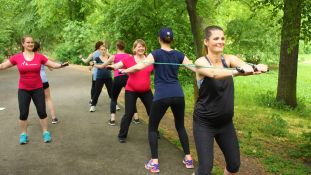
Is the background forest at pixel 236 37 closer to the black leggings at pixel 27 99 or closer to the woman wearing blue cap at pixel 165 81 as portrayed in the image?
the woman wearing blue cap at pixel 165 81

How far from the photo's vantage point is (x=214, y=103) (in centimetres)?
413

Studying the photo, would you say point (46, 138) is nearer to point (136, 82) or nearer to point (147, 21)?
point (136, 82)

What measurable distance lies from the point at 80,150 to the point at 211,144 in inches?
129

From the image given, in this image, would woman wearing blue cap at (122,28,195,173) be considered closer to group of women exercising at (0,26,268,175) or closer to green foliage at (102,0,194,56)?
group of women exercising at (0,26,268,175)

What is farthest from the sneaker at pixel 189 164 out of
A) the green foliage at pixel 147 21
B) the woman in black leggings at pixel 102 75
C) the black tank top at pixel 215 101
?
the green foliage at pixel 147 21

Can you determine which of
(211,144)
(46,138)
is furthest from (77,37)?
(211,144)

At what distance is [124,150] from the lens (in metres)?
6.86

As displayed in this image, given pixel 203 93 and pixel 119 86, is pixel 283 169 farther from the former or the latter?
pixel 119 86

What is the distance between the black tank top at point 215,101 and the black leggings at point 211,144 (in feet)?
0.26

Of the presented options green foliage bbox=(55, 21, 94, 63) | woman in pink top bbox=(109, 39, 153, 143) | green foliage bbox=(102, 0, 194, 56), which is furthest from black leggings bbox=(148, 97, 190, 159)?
green foliage bbox=(55, 21, 94, 63)

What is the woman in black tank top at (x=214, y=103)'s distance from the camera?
160 inches

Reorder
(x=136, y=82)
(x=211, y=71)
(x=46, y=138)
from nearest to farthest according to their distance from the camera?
(x=211, y=71), (x=136, y=82), (x=46, y=138)

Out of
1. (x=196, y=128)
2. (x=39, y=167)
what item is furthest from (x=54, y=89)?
(x=196, y=128)

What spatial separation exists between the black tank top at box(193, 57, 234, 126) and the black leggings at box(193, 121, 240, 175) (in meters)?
0.08
